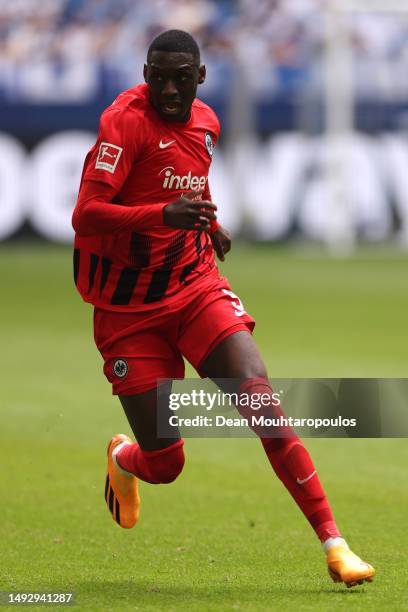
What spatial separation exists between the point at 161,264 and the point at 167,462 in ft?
2.76

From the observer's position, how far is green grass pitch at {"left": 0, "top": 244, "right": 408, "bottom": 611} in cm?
518

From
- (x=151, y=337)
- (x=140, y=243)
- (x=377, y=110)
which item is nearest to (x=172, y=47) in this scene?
(x=140, y=243)

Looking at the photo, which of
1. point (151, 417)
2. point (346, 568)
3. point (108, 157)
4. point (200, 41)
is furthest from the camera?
point (200, 41)

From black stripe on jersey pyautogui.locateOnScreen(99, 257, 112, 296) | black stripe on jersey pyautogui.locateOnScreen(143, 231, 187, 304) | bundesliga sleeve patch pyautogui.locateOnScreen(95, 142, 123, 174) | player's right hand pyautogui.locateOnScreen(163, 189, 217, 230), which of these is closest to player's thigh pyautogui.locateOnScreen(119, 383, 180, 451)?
black stripe on jersey pyautogui.locateOnScreen(143, 231, 187, 304)

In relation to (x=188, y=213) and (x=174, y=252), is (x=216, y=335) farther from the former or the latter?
(x=188, y=213)

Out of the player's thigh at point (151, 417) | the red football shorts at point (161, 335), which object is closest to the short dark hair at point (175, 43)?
the red football shorts at point (161, 335)

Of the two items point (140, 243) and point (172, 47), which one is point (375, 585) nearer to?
point (140, 243)

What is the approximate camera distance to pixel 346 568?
193 inches

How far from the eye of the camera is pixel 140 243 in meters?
5.59

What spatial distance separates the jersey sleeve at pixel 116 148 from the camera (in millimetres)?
5281

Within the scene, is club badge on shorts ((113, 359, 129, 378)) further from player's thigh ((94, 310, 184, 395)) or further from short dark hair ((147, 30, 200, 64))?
short dark hair ((147, 30, 200, 64))

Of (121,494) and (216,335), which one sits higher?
(216,335)

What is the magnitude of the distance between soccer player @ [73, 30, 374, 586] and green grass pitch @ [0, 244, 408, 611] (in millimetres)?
418

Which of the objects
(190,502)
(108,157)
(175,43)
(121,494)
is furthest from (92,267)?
(190,502)
